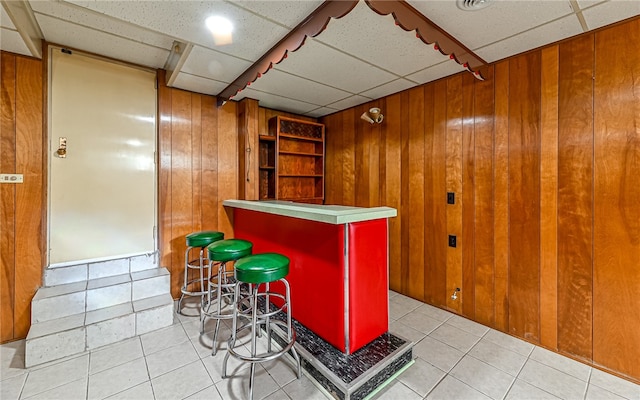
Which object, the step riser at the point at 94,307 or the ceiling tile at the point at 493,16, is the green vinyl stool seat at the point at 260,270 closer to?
the step riser at the point at 94,307

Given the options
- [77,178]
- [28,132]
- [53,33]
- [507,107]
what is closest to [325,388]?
[507,107]

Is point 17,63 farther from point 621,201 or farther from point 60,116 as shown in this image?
point 621,201

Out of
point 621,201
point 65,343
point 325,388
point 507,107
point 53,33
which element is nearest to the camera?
point 325,388

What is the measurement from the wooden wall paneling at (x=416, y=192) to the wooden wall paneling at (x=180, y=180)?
2681 mm

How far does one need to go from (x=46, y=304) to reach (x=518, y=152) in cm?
426

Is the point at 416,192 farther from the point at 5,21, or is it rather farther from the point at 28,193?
the point at 28,193

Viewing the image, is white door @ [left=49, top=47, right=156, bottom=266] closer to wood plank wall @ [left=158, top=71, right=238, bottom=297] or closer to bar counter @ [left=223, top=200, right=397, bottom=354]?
wood plank wall @ [left=158, top=71, right=238, bottom=297]

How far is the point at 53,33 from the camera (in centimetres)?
222

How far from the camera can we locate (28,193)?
93.0 inches

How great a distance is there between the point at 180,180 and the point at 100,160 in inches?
29.6

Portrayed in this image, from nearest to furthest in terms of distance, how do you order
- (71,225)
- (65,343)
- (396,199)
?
(65,343)
(71,225)
(396,199)

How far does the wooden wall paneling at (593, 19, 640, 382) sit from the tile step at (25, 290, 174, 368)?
3594 mm

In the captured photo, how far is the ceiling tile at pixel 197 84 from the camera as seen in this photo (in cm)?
279

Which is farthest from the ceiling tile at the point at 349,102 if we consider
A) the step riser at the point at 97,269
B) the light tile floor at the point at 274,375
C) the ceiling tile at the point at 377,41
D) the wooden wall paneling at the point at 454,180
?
the step riser at the point at 97,269
